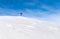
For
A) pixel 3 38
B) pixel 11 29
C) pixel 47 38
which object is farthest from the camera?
pixel 11 29

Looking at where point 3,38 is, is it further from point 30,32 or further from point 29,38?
point 30,32

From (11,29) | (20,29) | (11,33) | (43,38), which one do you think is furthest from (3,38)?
(43,38)

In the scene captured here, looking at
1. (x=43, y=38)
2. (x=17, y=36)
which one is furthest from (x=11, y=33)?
(x=43, y=38)

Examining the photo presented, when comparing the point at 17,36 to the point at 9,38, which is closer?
the point at 9,38

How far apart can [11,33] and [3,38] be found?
1.96 feet

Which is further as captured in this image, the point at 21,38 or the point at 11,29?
the point at 11,29

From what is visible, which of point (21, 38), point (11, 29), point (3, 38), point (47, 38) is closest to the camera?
point (3, 38)

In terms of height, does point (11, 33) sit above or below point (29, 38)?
above

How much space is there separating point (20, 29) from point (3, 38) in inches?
50.5

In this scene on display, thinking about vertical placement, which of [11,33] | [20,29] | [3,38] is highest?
[20,29]

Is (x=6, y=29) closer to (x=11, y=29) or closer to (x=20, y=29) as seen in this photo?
(x=11, y=29)

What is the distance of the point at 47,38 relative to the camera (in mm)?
4828

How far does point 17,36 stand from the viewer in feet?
15.3

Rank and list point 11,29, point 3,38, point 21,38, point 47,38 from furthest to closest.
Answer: point 11,29
point 47,38
point 21,38
point 3,38
